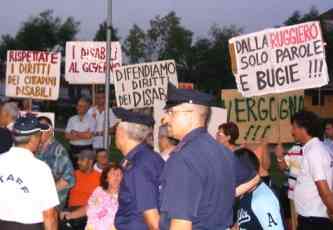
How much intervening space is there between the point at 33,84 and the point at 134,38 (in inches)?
2369

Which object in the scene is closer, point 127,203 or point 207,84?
point 127,203

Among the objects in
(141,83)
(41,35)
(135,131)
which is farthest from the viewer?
(41,35)

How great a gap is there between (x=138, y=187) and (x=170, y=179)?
1.09 meters

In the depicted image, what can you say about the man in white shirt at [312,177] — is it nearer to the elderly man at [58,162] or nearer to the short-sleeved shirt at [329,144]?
the short-sleeved shirt at [329,144]

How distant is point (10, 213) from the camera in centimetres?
582

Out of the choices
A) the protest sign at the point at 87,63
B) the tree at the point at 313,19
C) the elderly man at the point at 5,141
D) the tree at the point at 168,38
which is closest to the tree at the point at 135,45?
the tree at the point at 168,38

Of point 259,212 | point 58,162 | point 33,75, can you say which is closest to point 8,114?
point 58,162

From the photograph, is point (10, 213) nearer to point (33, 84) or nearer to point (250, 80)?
point (250, 80)

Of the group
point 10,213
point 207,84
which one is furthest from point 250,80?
point 207,84

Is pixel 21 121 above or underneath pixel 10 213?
above

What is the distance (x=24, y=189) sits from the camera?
18.9ft

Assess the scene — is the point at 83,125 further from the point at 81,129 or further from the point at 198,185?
the point at 198,185

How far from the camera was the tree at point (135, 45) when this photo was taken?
71.6 metres

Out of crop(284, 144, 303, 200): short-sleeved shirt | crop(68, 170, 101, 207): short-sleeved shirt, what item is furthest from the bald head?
crop(284, 144, 303, 200): short-sleeved shirt
